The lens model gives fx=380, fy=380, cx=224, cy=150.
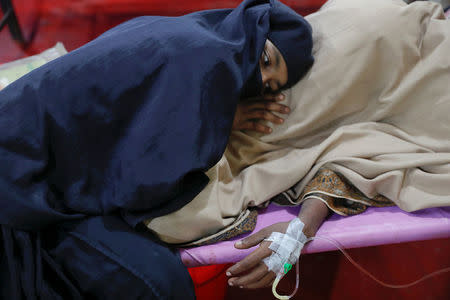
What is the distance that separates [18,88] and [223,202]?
1.92 ft

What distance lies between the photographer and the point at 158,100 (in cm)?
92

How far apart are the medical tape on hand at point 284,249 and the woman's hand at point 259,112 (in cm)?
38

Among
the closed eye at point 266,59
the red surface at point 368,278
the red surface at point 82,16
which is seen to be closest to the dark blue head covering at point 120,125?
the closed eye at point 266,59

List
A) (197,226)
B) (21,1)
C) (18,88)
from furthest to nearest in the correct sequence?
(21,1), (197,226), (18,88)

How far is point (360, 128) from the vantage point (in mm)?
1233

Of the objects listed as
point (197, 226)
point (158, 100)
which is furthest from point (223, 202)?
point (158, 100)

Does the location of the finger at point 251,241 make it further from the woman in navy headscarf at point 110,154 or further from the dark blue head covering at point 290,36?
the dark blue head covering at point 290,36

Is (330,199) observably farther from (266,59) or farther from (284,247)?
(266,59)

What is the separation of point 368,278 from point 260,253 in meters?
0.75

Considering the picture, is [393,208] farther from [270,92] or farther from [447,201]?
[270,92]

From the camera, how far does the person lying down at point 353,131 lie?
43.9 inches

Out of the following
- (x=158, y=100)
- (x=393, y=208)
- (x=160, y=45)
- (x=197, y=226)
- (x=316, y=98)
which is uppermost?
(x=160, y=45)

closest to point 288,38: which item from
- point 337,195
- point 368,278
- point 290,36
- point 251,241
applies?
point 290,36

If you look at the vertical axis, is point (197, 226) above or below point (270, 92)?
below
